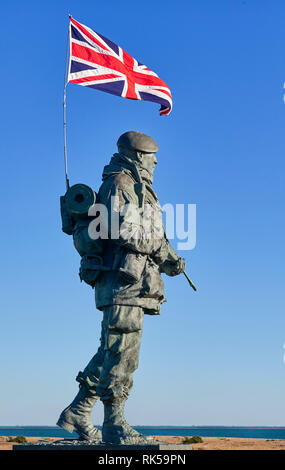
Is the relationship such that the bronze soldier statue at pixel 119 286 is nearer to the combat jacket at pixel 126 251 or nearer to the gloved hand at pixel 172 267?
the combat jacket at pixel 126 251

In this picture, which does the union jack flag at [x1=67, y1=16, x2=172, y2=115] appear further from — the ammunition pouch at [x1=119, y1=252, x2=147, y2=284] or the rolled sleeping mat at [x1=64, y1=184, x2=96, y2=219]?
the ammunition pouch at [x1=119, y1=252, x2=147, y2=284]

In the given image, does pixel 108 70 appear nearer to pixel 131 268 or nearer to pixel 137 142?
pixel 137 142

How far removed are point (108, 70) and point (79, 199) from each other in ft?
8.78

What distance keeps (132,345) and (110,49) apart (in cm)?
499

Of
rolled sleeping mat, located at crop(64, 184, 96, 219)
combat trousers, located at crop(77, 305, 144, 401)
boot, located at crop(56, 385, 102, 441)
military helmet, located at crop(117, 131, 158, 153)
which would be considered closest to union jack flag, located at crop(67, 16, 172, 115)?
military helmet, located at crop(117, 131, 158, 153)

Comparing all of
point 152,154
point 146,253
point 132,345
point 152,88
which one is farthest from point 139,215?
point 152,88

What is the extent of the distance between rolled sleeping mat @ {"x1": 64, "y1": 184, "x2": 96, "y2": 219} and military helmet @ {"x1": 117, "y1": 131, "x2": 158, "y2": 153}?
3.22 feet

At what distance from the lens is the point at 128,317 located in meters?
9.44

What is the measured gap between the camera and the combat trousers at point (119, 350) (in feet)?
30.6

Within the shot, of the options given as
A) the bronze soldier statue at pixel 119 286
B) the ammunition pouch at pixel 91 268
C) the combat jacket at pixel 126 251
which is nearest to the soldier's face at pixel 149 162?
the bronze soldier statue at pixel 119 286

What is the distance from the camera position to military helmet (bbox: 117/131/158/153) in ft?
33.0

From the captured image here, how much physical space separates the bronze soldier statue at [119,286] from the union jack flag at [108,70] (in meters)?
1.43

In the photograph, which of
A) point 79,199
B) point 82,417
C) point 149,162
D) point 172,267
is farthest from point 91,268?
point 82,417
